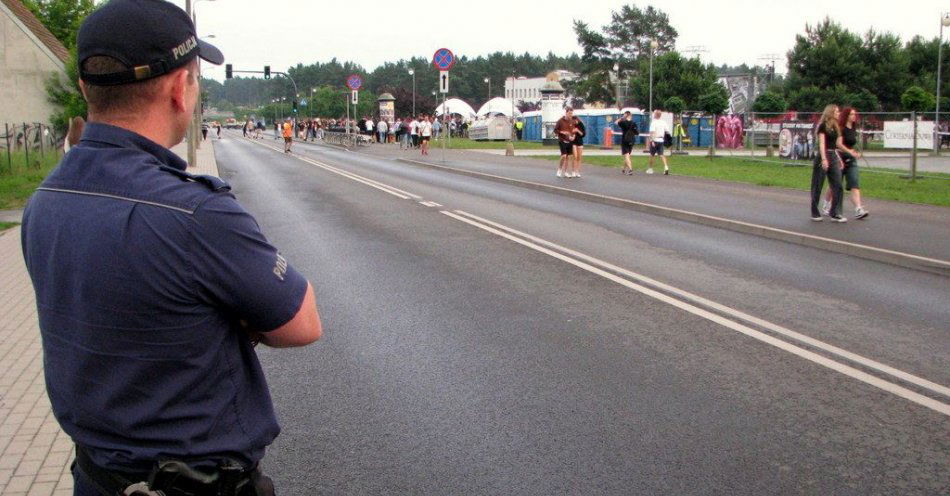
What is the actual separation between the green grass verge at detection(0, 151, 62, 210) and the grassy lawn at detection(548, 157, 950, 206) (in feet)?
54.5

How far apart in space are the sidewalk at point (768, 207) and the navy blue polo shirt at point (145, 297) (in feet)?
35.9

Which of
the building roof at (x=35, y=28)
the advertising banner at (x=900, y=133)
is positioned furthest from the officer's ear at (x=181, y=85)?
the building roof at (x=35, y=28)

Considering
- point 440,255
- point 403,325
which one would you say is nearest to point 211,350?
point 403,325

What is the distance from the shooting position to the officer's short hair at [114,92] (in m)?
2.00

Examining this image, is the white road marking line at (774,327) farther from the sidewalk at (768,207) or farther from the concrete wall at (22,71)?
the concrete wall at (22,71)

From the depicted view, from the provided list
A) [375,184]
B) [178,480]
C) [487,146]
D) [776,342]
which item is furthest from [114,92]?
[487,146]

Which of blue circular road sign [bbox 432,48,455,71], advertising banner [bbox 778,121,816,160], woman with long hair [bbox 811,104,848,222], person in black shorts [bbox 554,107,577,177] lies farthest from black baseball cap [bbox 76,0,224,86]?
advertising banner [bbox 778,121,816,160]

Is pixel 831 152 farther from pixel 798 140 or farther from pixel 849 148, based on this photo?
pixel 798 140

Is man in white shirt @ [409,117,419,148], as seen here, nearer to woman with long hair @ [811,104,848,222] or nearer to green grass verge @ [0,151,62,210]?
green grass verge @ [0,151,62,210]

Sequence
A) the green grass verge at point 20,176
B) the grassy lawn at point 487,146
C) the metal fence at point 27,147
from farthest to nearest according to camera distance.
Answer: the grassy lawn at point 487,146 → the metal fence at point 27,147 → the green grass verge at point 20,176

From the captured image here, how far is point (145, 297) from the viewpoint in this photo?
1.92 m

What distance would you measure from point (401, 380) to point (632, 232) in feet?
27.6

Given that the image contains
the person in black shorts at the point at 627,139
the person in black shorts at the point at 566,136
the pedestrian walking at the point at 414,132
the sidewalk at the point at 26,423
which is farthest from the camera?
the pedestrian walking at the point at 414,132

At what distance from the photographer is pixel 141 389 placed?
197 cm
